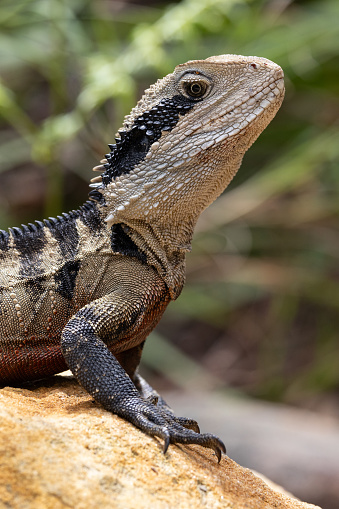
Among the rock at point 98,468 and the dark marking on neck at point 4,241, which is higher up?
the dark marking on neck at point 4,241

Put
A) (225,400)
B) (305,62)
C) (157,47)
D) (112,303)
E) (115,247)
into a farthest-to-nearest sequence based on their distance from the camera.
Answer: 1. (225,400)
2. (305,62)
3. (157,47)
4. (115,247)
5. (112,303)

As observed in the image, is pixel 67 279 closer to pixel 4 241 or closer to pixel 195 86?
pixel 4 241

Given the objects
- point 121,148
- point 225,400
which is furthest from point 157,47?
point 225,400

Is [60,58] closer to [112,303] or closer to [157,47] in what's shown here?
[157,47]

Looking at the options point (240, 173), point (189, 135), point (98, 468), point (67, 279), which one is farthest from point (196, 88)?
point (240, 173)

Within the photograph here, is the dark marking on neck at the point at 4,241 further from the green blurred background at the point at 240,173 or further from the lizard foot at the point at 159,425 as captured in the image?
the green blurred background at the point at 240,173

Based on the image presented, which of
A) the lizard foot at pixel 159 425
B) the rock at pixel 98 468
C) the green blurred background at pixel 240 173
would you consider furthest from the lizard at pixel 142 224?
the green blurred background at pixel 240 173

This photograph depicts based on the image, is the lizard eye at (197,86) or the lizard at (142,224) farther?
the lizard eye at (197,86)

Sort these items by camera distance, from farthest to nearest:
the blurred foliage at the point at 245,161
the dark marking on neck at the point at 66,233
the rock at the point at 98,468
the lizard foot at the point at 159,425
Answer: the blurred foliage at the point at 245,161 < the dark marking on neck at the point at 66,233 < the lizard foot at the point at 159,425 < the rock at the point at 98,468
